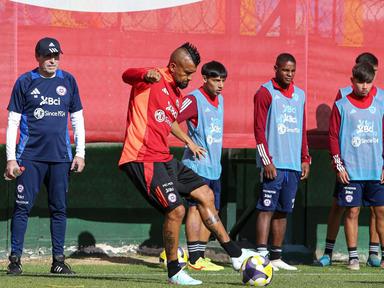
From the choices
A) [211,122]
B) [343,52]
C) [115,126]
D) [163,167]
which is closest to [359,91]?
[343,52]

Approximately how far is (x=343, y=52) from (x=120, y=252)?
330 cm

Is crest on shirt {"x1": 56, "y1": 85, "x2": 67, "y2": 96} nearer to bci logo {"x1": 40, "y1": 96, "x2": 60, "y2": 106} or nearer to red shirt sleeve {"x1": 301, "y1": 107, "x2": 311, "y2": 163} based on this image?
bci logo {"x1": 40, "y1": 96, "x2": 60, "y2": 106}

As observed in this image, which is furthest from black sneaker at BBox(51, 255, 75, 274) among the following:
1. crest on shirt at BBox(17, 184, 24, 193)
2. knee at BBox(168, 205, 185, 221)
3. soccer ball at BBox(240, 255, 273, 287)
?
soccer ball at BBox(240, 255, 273, 287)

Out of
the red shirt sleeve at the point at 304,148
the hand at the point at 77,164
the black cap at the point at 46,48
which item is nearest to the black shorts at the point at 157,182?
the hand at the point at 77,164

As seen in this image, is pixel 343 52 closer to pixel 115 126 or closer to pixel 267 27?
pixel 267 27

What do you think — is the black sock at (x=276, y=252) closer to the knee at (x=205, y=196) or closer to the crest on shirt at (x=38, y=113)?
the knee at (x=205, y=196)

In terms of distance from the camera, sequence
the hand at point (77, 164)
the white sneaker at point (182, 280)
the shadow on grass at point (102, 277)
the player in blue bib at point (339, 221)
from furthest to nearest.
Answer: the player in blue bib at point (339, 221)
the hand at point (77, 164)
the shadow on grass at point (102, 277)
the white sneaker at point (182, 280)

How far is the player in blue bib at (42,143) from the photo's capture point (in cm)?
925

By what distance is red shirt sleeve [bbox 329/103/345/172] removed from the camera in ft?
35.5

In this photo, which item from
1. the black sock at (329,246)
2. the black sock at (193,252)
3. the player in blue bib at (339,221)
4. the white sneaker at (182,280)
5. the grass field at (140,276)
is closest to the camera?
the white sneaker at (182,280)

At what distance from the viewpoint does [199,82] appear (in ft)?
36.0

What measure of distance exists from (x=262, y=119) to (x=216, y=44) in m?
0.96

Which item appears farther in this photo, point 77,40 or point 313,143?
point 313,143

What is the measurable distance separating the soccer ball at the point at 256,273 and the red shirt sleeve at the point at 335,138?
284 cm
